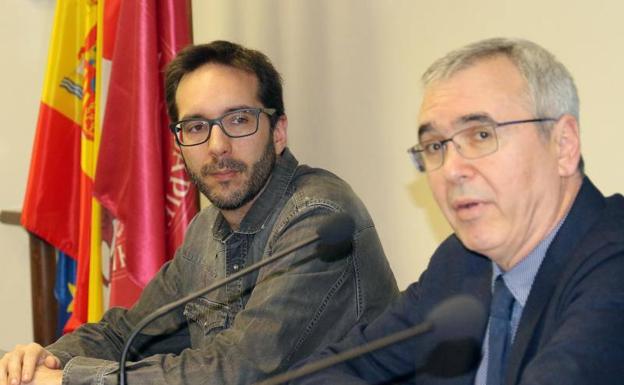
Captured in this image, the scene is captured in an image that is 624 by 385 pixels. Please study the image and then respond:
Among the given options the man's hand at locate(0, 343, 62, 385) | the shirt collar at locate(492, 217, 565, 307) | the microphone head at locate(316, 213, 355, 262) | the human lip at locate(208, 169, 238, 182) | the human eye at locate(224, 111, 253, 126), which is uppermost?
the human eye at locate(224, 111, 253, 126)

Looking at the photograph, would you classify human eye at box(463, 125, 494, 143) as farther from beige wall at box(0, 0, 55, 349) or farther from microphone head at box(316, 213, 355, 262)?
beige wall at box(0, 0, 55, 349)

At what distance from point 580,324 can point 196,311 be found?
1.21m

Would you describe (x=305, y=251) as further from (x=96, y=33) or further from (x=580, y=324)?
(x=96, y=33)

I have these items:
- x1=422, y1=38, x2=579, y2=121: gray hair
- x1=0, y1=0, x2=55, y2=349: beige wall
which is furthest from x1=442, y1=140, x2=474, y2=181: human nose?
x1=0, y1=0, x2=55, y2=349: beige wall

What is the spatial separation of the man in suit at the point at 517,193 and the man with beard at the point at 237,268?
45cm

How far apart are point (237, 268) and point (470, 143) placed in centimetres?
93

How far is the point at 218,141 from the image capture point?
2236mm

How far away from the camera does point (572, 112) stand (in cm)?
153

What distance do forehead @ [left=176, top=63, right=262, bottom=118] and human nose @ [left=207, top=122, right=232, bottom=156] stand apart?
0.04 meters

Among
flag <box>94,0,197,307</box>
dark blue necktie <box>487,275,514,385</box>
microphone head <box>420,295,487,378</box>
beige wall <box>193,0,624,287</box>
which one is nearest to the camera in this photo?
microphone head <box>420,295,487,378</box>

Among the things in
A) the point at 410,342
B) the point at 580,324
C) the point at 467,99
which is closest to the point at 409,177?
the point at 410,342

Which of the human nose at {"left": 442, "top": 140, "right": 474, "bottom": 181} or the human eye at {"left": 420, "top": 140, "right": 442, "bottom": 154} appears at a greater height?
the human eye at {"left": 420, "top": 140, "right": 442, "bottom": 154}

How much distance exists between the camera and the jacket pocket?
222cm

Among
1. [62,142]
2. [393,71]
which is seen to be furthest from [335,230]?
[62,142]
